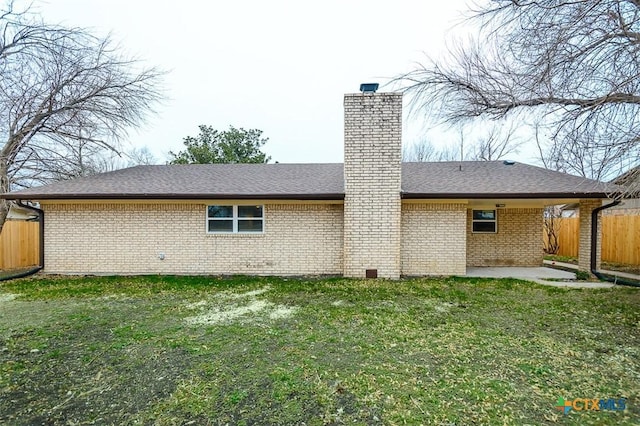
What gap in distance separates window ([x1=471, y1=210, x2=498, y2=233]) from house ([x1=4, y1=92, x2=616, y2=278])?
6.00 ft

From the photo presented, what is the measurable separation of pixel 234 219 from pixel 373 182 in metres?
4.05

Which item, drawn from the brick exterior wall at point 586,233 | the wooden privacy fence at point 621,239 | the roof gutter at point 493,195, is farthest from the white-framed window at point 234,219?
the wooden privacy fence at point 621,239

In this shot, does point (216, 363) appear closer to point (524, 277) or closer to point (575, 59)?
point (575, 59)

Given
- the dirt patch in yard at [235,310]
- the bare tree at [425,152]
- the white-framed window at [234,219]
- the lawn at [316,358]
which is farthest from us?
the bare tree at [425,152]

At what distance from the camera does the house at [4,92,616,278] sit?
27.9ft

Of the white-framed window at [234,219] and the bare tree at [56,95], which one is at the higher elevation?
the bare tree at [56,95]

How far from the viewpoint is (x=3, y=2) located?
9203 millimetres

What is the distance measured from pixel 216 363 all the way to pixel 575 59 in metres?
8.07

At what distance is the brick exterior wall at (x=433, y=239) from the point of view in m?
8.89

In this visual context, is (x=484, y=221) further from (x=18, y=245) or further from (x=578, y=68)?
(x=18, y=245)

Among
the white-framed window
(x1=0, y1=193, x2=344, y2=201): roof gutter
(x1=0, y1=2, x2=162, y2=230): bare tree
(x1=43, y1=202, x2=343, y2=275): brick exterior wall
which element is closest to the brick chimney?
(x1=0, y1=193, x2=344, y2=201): roof gutter

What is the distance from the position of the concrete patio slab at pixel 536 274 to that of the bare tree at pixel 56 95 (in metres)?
12.5

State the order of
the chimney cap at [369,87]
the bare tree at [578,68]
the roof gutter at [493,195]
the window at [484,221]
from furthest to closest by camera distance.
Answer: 1. the window at [484,221]
2. the chimney cap at [369,87]
3. the roof gutter at [493,195]
4. the bare tree at [578,68]

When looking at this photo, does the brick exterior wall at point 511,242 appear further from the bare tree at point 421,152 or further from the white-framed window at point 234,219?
the bare tree at point 421,152
